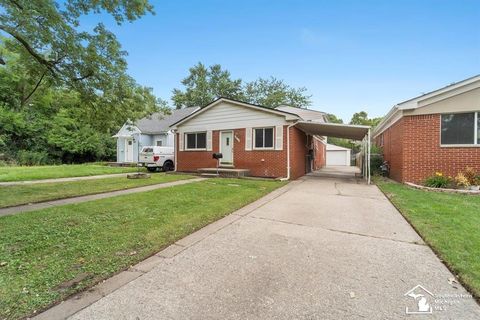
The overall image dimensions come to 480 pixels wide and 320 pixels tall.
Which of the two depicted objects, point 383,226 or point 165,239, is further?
point 383,226

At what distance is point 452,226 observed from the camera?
441cm

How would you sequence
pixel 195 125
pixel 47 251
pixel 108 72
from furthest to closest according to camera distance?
pixel 195 125 < pixel 108 72 < pixel 47 251

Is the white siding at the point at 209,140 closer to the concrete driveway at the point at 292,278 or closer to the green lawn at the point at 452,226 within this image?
the green lawn at the point at 452,226

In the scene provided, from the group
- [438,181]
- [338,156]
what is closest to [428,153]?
[438,181]

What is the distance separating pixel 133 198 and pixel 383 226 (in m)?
6.08

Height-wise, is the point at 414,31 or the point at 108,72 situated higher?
the point at 414,31

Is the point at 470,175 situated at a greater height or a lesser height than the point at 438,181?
greater

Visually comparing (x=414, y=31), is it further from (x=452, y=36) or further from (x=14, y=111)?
(x=14, y=111)

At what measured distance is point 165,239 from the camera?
3820mm

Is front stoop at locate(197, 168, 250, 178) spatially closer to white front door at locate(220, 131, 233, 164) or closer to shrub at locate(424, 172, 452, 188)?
white front door at locate(220, 131, 233, 164)

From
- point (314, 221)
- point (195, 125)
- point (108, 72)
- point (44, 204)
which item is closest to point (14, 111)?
point (195, 125)

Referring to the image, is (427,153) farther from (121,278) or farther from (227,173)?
(121,278)

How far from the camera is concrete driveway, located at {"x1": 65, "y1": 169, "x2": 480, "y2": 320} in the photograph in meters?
2.18

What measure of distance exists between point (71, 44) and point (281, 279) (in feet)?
28.0
